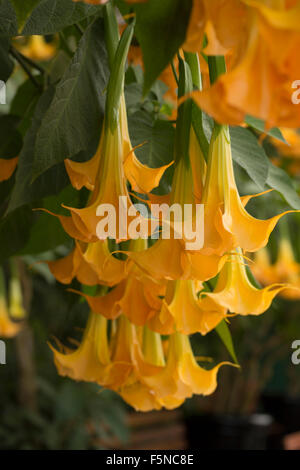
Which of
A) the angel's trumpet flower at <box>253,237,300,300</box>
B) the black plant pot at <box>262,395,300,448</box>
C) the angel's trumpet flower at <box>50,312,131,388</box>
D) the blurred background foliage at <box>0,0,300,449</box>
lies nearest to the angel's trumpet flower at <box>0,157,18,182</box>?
the blurred background foliage at <box>0,0,300,449</box>

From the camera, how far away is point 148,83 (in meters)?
0.19

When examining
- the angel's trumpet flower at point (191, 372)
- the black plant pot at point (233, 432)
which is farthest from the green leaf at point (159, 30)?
the black plant pot at point (233, 432)

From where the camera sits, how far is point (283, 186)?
0.34 meters

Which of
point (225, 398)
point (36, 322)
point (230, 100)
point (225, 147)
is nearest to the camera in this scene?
point (230, 100)

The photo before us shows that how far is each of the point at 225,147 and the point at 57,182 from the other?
0.10 metres

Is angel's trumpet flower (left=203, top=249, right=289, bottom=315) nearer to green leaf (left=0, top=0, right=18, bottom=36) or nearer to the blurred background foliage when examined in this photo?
the blurred background foliage

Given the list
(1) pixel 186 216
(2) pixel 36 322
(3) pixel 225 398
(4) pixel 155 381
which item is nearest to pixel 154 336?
(4) pixel 155 381

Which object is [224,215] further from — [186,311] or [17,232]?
[17,232]

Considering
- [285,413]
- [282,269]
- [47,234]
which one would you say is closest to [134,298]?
[47,234]

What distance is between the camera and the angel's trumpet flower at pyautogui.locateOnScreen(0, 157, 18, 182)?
1.05 feet

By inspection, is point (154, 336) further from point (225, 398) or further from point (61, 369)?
point (225, 398)

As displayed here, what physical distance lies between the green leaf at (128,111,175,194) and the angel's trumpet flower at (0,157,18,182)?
73 mm

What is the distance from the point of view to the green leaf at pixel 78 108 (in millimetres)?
251

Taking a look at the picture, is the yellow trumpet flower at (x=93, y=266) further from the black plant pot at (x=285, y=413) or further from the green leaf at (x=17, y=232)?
the black plant pot at (x=285, y=413)
